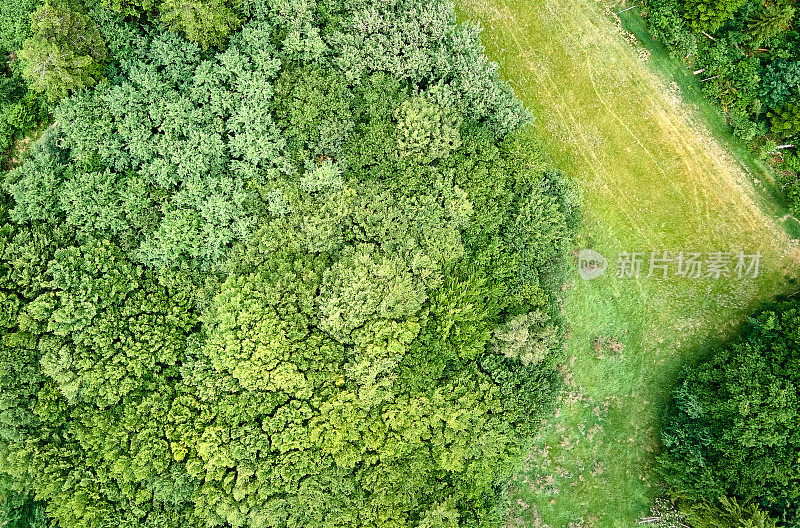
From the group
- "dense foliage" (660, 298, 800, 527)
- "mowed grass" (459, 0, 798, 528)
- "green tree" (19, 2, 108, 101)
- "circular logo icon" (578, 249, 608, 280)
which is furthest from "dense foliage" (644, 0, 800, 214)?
"green tree" (19, 2, 108, 101)

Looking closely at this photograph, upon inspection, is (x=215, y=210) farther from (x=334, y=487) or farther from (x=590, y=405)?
(x=590, y=405)

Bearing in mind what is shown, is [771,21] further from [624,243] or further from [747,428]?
[747,428]

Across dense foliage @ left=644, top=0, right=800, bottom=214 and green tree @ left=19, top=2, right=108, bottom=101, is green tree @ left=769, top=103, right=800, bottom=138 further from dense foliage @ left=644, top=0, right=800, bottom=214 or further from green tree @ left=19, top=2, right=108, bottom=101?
green tree @ left=19, top=2, right=108, bottom=101

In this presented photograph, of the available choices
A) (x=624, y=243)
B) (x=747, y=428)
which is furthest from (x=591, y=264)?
(x=747, y=428)

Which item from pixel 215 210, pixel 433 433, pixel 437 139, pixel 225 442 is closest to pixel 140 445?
pixel 225 442

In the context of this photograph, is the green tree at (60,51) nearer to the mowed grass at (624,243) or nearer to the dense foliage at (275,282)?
the dense foliage at (275,282)

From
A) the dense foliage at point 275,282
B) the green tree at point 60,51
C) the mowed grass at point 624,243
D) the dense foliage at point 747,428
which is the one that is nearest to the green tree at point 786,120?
the mowed grass at point 624,243
